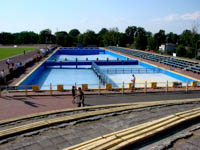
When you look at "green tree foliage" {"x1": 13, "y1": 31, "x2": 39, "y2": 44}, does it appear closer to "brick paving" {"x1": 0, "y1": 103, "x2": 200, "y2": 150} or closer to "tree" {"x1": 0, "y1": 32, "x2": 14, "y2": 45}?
"tree" {"x1": 0, "y1": 32, "x2": 14, "y2": 45}

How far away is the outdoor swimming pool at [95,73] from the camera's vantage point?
23.6m

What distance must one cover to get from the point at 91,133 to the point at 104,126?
0.65 m

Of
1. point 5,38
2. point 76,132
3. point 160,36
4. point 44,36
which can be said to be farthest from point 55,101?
point 5,38

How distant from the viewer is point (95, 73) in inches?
1213

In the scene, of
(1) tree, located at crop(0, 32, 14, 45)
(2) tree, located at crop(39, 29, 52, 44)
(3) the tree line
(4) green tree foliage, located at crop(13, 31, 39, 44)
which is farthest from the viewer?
(4) green tree foliage, located at crop(13, 31, 39, 44)

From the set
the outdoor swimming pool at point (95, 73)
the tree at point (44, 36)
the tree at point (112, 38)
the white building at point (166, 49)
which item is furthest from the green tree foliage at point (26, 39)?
the white building at point (166, 49)

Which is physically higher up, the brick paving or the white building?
the white building

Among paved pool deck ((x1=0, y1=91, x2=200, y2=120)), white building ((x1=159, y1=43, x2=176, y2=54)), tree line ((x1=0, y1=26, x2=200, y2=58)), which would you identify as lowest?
paved pool deck ((x1=0, y1=91, x2=200, y2=120))

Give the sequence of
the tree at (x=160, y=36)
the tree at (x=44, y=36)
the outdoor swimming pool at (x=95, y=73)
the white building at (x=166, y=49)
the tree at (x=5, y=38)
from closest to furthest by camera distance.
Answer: the outdoor swimming pool at (x=95, y=73) < the white building at (x=166, y=49) < the tree at (x=160, y=36) < the tree at (x=44, y=36) < the tree at (x=5, y=38)

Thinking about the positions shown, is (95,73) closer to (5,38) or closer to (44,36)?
(44,36)

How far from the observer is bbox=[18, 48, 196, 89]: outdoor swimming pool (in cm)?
2358

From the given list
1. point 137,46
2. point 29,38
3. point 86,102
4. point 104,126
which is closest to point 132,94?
point 86,102

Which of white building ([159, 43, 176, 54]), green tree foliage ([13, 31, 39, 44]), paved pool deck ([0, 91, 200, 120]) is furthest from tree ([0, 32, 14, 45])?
paved pool deck ([0, 91, 200, 120])

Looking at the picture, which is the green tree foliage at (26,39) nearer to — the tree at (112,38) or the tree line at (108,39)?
the tree line at (108,39)
